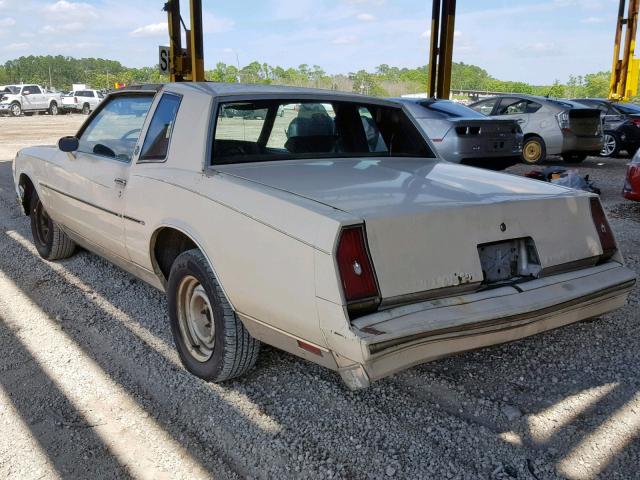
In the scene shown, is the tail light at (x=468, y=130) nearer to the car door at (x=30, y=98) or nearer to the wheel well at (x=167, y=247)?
the wheel well at (x=167, y=247)

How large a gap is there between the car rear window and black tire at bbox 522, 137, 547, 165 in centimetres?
885

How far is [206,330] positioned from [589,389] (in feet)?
6.39

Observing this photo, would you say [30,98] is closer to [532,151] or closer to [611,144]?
[532,151]

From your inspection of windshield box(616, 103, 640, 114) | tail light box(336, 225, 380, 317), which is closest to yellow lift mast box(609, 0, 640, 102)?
Answer: windshield box(616, 103, 640, 114)

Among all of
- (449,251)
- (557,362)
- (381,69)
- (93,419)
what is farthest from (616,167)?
(381,69)

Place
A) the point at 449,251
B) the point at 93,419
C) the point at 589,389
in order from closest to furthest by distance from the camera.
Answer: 1. the point at 449,251
2. the point at 93,419
3. the point at 589,389

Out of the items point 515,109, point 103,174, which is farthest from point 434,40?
point 103,174

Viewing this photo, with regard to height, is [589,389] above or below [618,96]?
below

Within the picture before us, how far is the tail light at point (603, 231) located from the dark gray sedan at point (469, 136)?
223 inches

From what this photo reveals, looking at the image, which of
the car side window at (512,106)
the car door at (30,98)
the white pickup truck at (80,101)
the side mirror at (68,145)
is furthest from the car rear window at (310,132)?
the car door at (30,98)

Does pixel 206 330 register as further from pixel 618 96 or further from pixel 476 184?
pixel 618 96

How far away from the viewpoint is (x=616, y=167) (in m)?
12.2

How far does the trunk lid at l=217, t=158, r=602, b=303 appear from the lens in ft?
7.60

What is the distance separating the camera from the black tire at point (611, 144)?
13.6 metres
